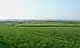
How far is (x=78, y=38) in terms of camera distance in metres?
1.32

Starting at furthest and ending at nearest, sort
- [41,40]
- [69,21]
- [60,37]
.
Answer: [69,21] → [60,37] → [41,40]

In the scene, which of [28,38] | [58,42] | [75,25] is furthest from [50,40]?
[75,25]

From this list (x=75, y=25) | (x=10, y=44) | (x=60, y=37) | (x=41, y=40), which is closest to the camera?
(x=10, y=44)

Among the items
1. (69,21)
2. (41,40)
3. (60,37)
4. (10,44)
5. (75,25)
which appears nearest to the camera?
(10,44)

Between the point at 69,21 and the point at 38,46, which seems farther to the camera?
the point at 69,21

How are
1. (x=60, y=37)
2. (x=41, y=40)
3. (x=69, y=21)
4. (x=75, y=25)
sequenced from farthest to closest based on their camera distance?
1. (x=69, y=21)
2. (x=75, y=25)
3. (x=60, y=37)
4. (x=41, y=40)

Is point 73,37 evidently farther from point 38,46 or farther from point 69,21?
point 69,21

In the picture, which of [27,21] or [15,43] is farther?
[27,21]

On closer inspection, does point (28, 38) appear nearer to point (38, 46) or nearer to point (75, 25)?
point (38, 46)

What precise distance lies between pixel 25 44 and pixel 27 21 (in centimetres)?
92

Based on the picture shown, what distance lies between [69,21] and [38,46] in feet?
3.24

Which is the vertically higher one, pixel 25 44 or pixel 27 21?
pixel 27 21

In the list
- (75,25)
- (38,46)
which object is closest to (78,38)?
(38,46)

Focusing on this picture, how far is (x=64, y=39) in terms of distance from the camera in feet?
4.14
